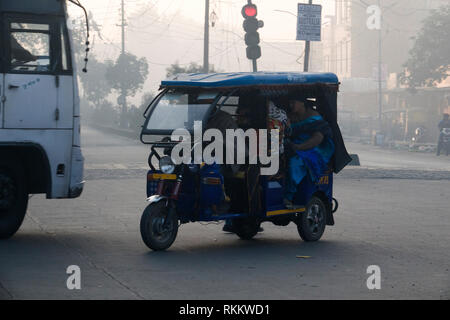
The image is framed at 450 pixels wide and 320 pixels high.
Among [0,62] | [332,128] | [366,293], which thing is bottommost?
[366,293]

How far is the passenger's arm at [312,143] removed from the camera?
10727mm

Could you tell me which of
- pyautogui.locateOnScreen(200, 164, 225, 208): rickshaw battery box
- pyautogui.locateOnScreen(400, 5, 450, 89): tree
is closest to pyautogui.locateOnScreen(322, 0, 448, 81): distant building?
pyautogui.locateOnScreen(400, 5, 450, 89): tree

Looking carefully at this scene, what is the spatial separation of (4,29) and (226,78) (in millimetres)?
2817

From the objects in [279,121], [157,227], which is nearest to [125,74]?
[279,121]

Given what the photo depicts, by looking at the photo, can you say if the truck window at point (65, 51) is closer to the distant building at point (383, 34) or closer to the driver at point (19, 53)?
the driver at point (19, 53)

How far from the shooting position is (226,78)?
10.2 m

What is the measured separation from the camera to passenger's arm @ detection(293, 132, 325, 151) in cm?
1073

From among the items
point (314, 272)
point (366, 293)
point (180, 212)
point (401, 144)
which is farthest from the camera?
point (401, 144)

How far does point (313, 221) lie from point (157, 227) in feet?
7.69

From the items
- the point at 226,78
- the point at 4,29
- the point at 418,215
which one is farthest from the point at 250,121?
the point at 418,215

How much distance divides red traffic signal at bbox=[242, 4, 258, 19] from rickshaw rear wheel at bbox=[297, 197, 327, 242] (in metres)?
9.69

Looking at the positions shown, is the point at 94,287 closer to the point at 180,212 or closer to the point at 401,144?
the point at 180,212

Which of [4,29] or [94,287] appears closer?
[94,287]

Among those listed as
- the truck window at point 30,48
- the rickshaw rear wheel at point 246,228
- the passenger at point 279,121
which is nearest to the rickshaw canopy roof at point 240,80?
the passenger at point 279,121
